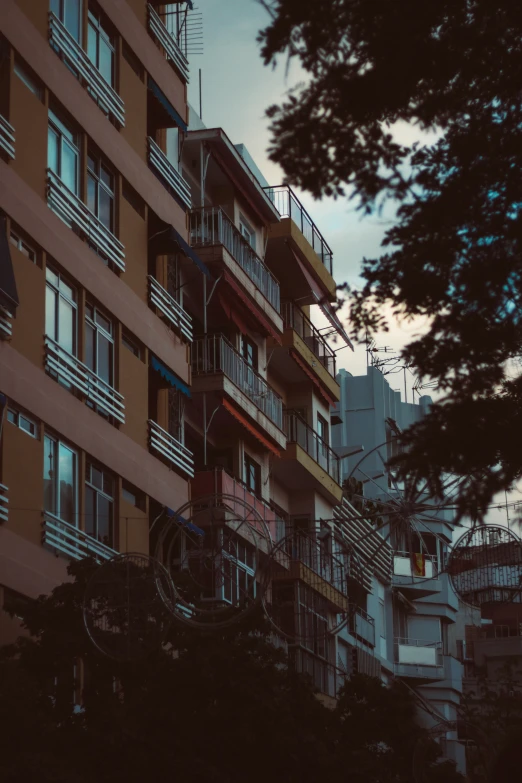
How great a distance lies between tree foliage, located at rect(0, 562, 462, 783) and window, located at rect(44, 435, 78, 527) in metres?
2.64

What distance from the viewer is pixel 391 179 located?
43.7 feet

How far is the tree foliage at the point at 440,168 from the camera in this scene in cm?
1291

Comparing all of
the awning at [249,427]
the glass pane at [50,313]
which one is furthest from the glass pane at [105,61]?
the awning at [249,427]

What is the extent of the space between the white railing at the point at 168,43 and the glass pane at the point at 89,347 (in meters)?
8.12

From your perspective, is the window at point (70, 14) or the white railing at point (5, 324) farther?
the window at point (70, 14)

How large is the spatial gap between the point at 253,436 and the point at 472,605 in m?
19.3

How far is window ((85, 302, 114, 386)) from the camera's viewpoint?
3036cm

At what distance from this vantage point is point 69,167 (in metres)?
30.2

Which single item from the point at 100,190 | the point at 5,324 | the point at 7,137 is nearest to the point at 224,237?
the point at 100,190

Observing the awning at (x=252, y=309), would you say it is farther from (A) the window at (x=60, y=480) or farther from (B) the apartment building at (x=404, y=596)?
(B) the apartment building at (x=404, y=596)

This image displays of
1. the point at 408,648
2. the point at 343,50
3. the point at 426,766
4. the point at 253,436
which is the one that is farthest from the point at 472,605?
the point at 408,648

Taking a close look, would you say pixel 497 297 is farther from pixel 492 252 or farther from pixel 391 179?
pixel 391 179

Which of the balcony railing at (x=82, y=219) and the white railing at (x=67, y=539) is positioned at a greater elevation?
the balcony railing at (x=82, y=219)

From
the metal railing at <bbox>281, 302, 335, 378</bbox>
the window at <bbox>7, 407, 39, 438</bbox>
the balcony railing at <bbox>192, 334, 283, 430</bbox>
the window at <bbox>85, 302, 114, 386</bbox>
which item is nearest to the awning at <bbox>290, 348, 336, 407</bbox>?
the metal railing at <bbox>281, 302, 335, 378</bbox>
